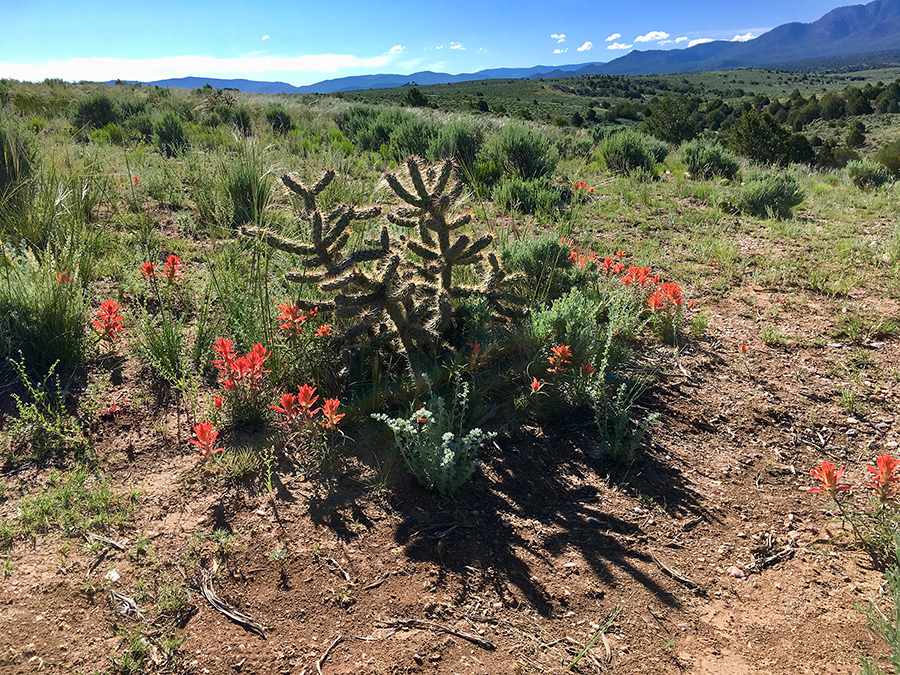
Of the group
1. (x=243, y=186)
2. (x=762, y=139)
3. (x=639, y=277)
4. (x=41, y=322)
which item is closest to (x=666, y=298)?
(x=639, y=277)

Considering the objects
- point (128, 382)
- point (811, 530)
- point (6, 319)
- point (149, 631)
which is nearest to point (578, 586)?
point (811, 530)

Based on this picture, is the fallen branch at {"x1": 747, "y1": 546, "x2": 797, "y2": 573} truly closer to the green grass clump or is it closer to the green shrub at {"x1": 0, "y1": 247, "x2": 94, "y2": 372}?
the green shrub at {"x1": 0, "y1": 247, "x2": 94, "y2": 372}

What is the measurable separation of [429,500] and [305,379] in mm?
954

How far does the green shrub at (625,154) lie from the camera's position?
28.9 ft

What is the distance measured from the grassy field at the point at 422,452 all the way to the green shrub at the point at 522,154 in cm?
343

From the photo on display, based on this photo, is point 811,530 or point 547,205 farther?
point 547,205

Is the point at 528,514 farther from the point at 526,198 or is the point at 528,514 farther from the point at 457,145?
the point at 457,145

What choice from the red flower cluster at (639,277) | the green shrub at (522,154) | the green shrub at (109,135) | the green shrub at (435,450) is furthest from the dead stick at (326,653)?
the green shrub at (109,135)

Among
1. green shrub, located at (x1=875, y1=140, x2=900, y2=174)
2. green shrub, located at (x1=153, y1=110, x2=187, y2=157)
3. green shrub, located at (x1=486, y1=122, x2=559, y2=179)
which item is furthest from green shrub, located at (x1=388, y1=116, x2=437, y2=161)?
green shrub, located at (x1=875, y1=140, x2=900, y2=174)

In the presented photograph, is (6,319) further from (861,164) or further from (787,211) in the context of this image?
(861,164)

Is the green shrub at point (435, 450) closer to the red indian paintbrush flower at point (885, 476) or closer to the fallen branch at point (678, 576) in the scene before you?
the fallen branch at point (678, 576)

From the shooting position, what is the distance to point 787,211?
642 cm

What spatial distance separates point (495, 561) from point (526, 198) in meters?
4.66

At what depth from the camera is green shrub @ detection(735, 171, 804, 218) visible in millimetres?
6328
